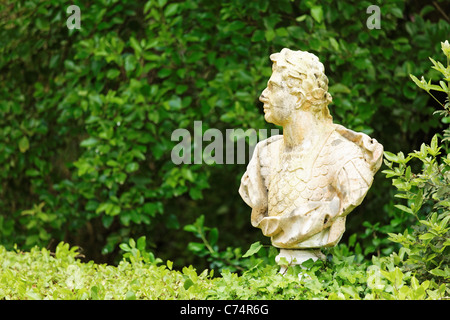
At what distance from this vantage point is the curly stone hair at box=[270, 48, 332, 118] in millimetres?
3820

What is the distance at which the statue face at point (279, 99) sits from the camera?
3842 millimetres

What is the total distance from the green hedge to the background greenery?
1313 mm

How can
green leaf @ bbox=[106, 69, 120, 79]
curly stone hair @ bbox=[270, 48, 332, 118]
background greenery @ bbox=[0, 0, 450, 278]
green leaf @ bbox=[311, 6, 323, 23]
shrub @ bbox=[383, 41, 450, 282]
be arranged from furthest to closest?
1. green leaf @ bbox=[106, 69, 120, 79]
2. background greenery @ bbox=[0, 0, 450, 278]
3. green leaf @ bbox=[311, 6, 323, 23]
4. curly stone hair @ bbox=[270, 48, 332, 118]
5. shrub @ bbox=[383, 41, 450, 282]

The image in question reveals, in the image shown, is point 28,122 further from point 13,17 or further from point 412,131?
point 412,131

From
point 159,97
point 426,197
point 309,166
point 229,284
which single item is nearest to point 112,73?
point 159,97

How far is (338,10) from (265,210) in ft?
7.75

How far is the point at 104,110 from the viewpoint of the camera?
5.87 metres

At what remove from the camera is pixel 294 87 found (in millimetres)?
3824

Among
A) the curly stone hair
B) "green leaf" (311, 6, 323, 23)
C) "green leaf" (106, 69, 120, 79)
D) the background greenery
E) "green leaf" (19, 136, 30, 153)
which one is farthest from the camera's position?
"green leaf" (19, 136, 30, 153)

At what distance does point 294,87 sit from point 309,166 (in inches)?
15.6

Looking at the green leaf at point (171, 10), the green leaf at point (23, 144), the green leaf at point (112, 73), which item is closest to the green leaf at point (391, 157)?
the green leaf at point (171, 10)

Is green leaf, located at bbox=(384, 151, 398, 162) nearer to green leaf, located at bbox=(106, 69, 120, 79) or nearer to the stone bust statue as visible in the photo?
the stone bust statue

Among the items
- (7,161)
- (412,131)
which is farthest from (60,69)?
(412,131)

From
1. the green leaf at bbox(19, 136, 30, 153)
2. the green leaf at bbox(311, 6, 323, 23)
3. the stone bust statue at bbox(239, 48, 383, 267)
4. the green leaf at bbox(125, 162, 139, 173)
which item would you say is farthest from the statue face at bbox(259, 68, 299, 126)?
the green leaf at bbox(19, 136, 30, 153)
